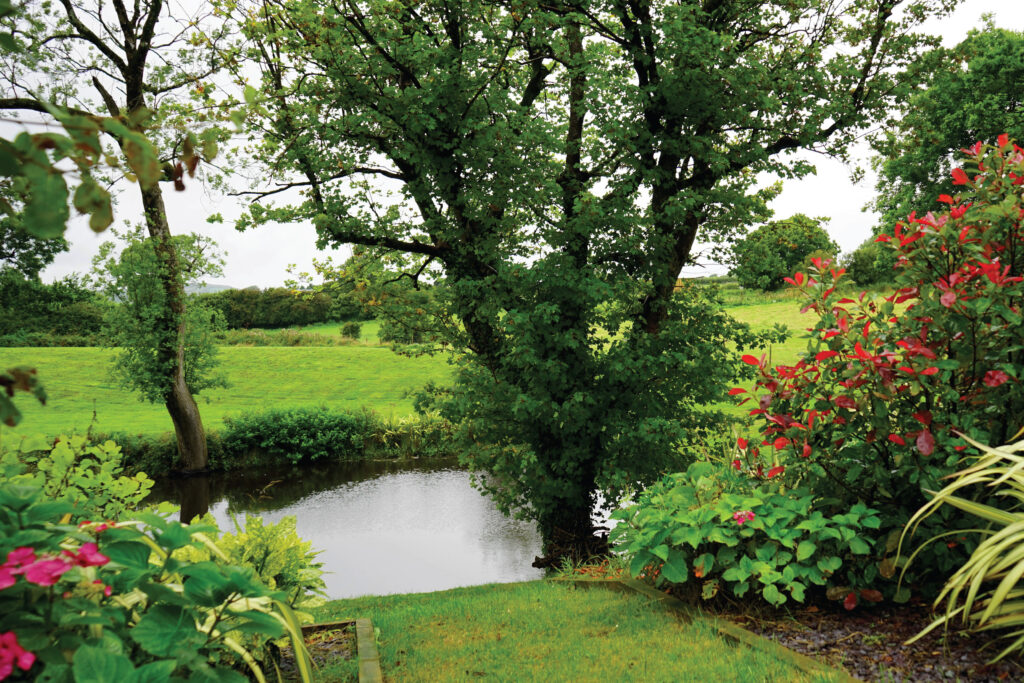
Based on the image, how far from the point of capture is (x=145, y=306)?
1402cm

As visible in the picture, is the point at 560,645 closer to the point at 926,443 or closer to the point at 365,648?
the point at 365,648

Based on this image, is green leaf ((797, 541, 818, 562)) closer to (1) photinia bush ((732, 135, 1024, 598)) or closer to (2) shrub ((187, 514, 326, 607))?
(1) photinia bush ((732, 135, 1024, 598))

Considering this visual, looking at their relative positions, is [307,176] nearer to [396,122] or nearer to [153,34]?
[396,122]

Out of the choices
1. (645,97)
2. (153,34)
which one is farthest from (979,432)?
(153,34)

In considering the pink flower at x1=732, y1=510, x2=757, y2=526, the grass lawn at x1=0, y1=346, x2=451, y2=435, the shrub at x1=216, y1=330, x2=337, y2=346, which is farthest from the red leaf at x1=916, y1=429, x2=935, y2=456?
the shrub at x1=216, y1=330, x2=337, y2=346

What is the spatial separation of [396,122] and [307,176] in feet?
6.87

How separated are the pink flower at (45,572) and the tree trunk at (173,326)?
14.1 meters

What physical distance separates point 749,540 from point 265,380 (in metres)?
25.2

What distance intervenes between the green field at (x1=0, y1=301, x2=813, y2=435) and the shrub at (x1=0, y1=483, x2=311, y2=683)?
658 inches

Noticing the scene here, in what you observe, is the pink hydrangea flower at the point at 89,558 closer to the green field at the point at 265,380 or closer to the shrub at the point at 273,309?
the green field at the point at 265,380

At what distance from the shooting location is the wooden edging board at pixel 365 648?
3.23m

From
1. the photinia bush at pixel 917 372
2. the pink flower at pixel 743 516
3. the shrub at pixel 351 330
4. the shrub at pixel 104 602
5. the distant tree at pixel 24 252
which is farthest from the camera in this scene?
the shrub at pixel 351 330

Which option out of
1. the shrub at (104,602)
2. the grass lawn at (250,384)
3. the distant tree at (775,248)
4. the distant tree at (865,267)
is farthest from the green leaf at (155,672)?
the distant tree at (865,267)

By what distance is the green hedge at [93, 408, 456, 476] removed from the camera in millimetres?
15664
